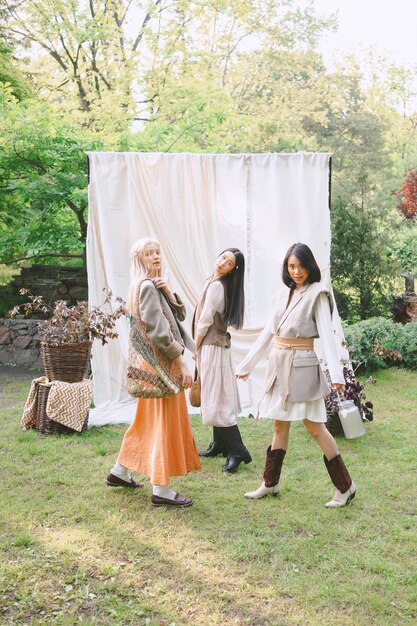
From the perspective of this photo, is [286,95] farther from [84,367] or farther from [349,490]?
[349,490]

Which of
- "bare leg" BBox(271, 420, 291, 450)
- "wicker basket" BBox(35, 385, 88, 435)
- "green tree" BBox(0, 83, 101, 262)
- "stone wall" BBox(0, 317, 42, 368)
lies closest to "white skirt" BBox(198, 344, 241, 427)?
"bare leg" BBox(271, 420, 291, 450)

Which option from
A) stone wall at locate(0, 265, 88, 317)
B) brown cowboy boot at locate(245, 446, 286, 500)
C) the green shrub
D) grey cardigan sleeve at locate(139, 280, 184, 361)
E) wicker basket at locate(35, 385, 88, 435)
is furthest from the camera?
stone wall at locate(0, 265, 88, 317)

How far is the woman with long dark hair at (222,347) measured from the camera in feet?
14.0

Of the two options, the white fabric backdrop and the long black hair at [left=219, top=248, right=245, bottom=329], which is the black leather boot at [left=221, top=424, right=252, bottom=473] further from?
the white fabric backdrop

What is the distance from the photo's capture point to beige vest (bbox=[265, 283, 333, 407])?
139 inches

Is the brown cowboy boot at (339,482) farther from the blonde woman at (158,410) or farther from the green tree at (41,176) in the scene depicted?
the green tree at (41,176)

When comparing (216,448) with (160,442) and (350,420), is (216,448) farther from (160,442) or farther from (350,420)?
(160,442)

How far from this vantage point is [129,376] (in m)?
3.67

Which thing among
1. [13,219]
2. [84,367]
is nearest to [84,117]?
[13,219]

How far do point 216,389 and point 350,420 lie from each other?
96 cm

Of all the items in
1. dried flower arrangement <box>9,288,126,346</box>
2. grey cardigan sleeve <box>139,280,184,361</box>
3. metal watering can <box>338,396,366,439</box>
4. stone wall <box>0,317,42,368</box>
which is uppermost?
grey cardigan sleeve <box>139,280,184,361</box>

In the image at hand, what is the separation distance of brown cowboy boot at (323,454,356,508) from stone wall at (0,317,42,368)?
514cm

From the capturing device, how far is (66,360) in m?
5.16

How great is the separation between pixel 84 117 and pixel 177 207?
7.50 metres
